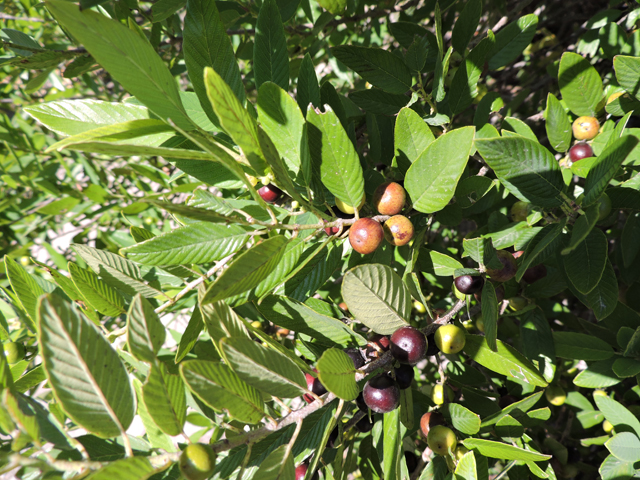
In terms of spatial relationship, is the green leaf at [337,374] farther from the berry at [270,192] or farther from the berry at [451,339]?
the berry at [270,192]

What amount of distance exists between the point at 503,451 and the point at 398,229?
0.66 m

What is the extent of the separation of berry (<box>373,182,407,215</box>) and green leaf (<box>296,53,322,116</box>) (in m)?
0.30

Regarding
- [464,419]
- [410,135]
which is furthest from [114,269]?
[464,419]

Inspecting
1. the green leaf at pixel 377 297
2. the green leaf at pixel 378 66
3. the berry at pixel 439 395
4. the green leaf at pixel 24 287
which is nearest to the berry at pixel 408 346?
the green leaf at pixel 377 297

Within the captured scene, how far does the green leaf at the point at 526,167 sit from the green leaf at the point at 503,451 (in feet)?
2.09

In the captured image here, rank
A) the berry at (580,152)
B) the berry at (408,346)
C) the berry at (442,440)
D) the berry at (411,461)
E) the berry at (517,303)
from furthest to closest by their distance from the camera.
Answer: the berry at (411,461)
the berry at (517,303)
the berry at (580,152)
the berry at (442,440)
the berry at (408,346)

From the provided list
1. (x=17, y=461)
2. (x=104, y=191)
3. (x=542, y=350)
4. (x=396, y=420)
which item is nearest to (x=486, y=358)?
(x=396, y=420)

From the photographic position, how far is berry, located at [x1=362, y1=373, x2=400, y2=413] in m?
1.03

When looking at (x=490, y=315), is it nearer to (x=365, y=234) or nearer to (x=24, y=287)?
(x=365, y=234)

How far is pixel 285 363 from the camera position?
0.87 m

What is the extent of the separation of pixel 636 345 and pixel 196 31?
1647 millimetres

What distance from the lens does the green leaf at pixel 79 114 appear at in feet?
3.20

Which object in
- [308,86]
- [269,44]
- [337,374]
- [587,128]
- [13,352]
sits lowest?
[587,128]

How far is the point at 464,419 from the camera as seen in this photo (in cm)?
124
